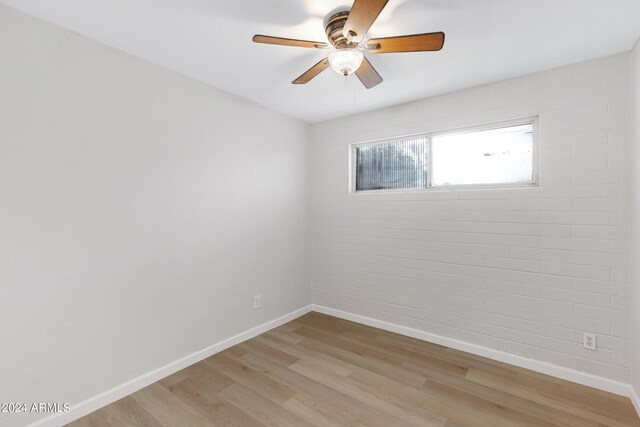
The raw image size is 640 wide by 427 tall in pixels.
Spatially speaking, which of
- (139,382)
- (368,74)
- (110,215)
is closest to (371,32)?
(368,74)

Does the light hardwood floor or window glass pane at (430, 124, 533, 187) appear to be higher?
window glass pane at (430, 124, 533, 187)

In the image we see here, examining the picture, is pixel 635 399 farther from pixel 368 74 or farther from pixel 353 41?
pixel 353 41

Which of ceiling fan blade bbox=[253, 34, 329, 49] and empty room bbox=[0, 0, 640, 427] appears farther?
empty room bbox=[0, 0, 640, 427]

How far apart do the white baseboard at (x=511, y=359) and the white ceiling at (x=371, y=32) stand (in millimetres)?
2336

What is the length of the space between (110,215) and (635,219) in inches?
139

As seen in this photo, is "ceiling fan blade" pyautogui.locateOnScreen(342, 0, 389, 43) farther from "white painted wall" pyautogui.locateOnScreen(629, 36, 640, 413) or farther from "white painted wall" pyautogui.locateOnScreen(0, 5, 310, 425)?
"white painted wall" pyautogui.locateOnScreen(629, 36, 640, 413)

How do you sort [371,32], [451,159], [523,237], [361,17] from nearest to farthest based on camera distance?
[361,17] < [371,32] < [523,237] < [451,159]

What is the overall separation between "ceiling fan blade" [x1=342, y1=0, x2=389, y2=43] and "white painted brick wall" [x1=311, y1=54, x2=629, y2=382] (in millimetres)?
1623

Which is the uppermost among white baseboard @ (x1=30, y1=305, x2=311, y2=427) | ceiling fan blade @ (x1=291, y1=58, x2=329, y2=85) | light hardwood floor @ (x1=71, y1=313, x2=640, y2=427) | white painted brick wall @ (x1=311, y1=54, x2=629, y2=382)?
ceiling fan blade @ (x1=291, y1=58, x2=329, y2=85)

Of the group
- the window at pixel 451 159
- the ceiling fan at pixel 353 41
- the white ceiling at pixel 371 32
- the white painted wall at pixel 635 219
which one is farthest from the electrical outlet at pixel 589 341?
the ceiling fan at pixel 353 41

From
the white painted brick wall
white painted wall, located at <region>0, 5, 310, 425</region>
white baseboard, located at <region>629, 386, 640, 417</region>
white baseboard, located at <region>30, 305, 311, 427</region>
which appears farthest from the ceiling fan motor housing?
white baseboard, located at <region>629, 386, 640, 417</region>

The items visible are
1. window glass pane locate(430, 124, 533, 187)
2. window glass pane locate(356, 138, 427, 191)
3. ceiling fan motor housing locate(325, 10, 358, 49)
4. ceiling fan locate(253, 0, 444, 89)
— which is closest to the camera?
ceiling fan locate(253, 0, 444, 89)

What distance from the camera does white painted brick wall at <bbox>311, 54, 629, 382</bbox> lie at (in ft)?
6.92

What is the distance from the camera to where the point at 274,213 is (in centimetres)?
332
